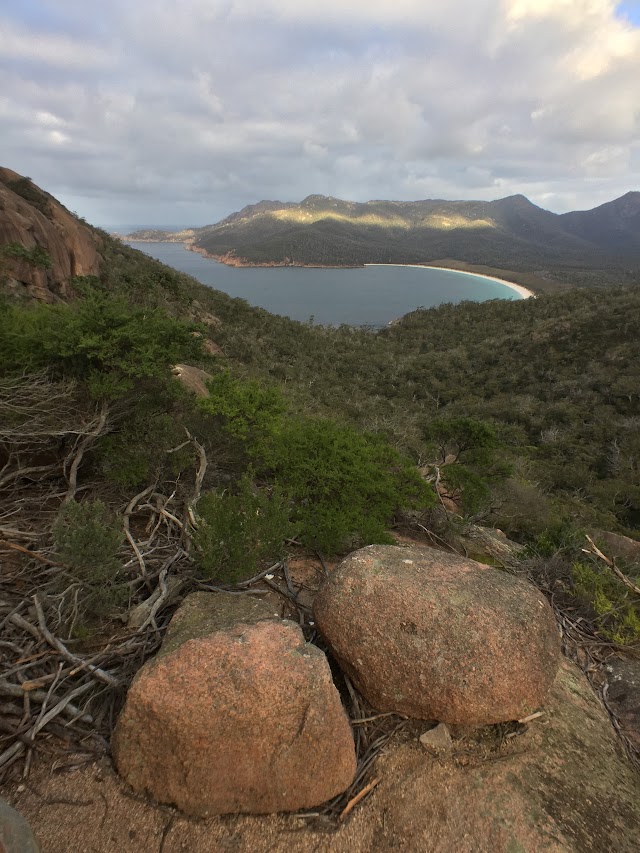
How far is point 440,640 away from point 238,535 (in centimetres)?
239

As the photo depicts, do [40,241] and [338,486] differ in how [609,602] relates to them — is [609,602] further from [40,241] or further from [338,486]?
[40,241]

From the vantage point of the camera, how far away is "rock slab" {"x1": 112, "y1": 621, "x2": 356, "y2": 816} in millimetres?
3014

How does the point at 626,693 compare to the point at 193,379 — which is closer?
the point at 626,693

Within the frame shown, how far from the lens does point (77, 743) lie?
3.20 metres

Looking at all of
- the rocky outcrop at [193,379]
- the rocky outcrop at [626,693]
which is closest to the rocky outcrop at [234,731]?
the rocky outcrop at [626,693]

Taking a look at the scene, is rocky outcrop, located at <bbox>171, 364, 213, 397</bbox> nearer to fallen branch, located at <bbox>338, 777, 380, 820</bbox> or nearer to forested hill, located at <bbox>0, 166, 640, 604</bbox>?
forested hill, located at <bbox>0, 166, 640, 604</bbox>

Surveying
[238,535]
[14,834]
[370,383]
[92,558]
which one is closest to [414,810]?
[14,834]

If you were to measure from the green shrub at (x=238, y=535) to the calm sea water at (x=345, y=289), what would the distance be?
75253 millimetres

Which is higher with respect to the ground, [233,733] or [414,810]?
[233,733]

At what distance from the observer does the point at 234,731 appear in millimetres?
3113

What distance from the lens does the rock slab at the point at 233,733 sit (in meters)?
3.01

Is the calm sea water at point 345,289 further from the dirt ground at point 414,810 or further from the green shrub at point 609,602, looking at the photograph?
the dirt ground at point 414,810

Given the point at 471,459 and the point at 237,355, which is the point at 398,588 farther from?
the point at 237,355

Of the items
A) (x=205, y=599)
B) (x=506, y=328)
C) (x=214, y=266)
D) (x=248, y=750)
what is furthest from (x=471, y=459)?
(x=214, y=266)
